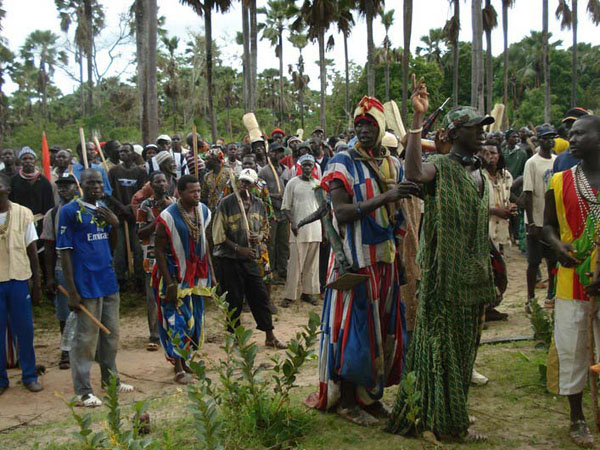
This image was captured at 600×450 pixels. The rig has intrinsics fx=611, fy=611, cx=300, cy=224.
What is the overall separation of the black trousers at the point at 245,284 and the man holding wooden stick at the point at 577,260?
3604 millimetres

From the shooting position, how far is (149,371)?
245 inches

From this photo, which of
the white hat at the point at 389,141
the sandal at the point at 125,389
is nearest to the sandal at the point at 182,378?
the sandal at the point at 125,389

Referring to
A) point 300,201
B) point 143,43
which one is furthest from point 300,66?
point 300,201

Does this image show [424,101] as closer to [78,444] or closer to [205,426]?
[205,426]

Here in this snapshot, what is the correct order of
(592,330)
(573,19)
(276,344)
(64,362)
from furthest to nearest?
(573,19) < (276,344) < (64,362) < (592,330)

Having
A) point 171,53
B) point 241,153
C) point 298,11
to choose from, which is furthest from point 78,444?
point 171,53

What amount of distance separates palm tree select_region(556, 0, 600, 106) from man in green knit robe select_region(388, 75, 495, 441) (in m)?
24.8

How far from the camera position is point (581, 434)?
358 cm

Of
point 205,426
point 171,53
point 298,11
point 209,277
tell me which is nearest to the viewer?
point 205,426

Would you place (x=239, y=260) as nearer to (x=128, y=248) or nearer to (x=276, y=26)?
(x=128, y=248)

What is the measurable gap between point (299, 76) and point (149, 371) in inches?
1515

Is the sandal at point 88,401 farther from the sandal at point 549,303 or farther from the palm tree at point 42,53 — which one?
the palm tree at point 42,53

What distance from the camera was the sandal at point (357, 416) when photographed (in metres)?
3.87

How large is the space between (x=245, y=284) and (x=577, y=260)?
12.9ft
